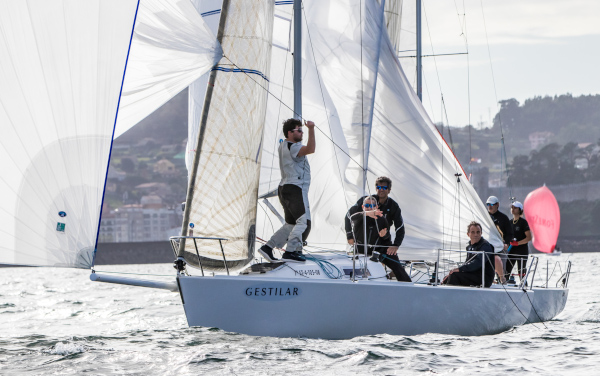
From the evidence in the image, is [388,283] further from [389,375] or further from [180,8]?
[180,8]

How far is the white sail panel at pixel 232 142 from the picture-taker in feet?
25.6

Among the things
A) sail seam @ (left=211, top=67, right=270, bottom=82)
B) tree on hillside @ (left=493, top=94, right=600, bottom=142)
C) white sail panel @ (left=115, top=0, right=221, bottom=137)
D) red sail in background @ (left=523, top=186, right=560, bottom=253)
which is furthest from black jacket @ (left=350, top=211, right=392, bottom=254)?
tree on hillside @ (left=493, top=94, right=600, bottom=142)

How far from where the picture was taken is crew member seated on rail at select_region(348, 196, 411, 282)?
816 cm

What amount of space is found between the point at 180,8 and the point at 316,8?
3574mm

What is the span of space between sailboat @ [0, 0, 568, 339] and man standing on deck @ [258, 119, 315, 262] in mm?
187

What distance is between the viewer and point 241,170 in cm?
797

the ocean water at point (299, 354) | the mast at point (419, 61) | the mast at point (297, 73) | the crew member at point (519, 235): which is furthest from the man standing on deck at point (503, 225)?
the mast at point (419, 61)

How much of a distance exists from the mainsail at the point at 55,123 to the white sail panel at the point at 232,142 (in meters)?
1.11

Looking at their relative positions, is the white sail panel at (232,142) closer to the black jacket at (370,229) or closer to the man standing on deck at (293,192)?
the man standing on deck at (293,192)

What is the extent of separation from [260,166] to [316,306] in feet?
5.28

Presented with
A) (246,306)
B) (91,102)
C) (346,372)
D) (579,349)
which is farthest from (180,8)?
(579,349)

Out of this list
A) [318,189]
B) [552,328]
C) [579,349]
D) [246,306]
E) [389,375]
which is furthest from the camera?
[318,189]

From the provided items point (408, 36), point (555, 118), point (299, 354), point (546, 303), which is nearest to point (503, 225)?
point (546, 303)

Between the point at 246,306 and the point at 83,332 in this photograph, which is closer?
the point at 246,306
